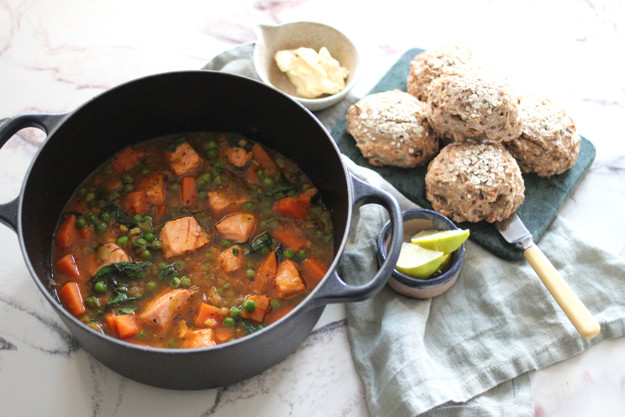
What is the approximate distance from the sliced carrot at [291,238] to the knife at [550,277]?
928 millimetres

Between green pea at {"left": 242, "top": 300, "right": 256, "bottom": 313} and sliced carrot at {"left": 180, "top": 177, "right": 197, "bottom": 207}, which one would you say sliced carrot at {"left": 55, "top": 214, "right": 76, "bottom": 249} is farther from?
green pea at {"left": 242, "top": 300, "right": 256, "bottom": 313}

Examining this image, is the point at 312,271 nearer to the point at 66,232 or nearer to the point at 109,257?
the point at 109,257

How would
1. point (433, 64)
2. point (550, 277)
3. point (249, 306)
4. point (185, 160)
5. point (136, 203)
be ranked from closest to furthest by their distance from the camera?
point (249, 306)
point (550, 277)
point (136, 203)
point (185, 160)
point (433, 64)

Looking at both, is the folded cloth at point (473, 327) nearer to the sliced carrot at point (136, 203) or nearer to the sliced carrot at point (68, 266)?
the sliced carrot at point (136, 203)

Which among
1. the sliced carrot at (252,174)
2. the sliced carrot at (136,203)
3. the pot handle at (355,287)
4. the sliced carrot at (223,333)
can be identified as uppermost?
the pot handle at (355,287)

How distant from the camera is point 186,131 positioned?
307cm

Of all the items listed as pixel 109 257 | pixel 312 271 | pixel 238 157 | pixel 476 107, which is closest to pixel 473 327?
pixel 312 271

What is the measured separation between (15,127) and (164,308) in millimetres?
886

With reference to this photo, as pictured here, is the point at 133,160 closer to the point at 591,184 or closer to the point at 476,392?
the point at 476,392

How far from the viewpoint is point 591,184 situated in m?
3.20

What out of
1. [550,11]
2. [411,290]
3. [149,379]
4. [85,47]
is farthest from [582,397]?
[85,47]

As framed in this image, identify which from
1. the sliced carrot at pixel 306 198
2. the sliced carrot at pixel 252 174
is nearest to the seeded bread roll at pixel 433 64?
the sliced carrot at pixel 306 198

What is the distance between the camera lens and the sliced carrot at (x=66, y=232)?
8.67 feet

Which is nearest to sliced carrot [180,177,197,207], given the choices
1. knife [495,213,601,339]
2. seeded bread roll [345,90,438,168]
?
seeded bread roll [345,90,438,168]
